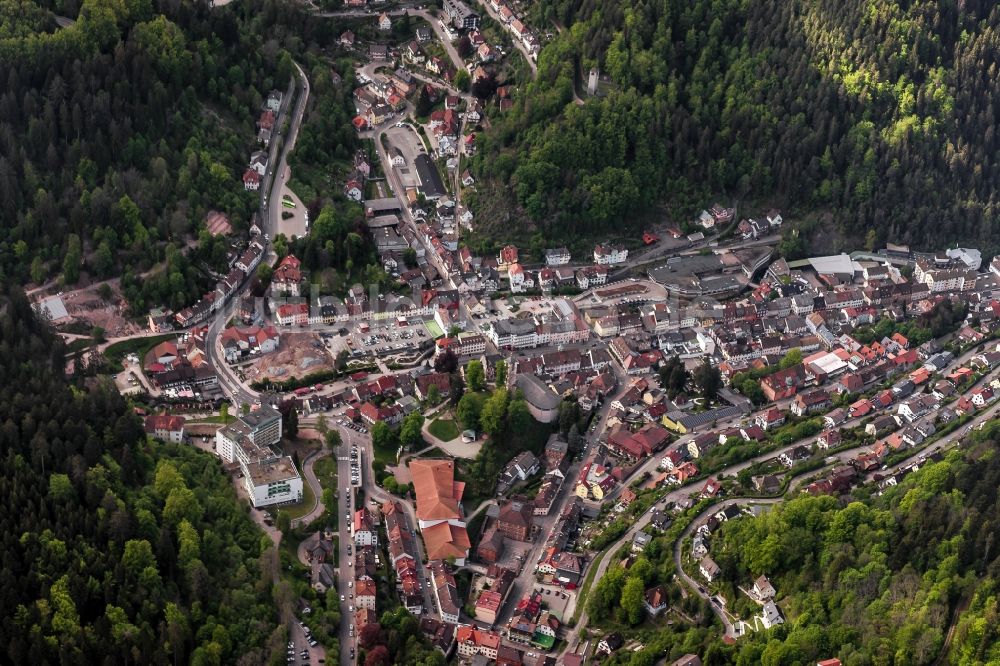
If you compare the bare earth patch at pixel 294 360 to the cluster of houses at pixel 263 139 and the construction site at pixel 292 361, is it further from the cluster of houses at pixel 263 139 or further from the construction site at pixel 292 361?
the cluster of houses at pixel 263 139

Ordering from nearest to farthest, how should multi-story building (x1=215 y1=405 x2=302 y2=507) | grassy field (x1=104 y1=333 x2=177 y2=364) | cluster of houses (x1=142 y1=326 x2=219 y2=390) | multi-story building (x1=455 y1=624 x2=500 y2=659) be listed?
multi-story building (x1=455 y1=624 x2=500 y2=659) < multi-story building (x1=215 y1=405 x2=302 y2=507) < cluster of houses (x1=142 y1=326 x2=219 y2=390) < grassy field (x1=104 y1=333 x2=177 y2=364)

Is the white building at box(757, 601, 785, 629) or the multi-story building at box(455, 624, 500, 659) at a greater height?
the white building at box(757, 601, 785, 629)

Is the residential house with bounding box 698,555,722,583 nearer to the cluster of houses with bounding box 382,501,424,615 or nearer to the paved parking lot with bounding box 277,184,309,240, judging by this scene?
the cluster of houses with bounding box 382,501,424,615

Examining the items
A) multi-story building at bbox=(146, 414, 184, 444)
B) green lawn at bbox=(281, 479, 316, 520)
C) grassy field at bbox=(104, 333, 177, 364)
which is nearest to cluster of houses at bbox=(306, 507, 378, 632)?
green lawn at bbox=(281, 479, 316, 520)

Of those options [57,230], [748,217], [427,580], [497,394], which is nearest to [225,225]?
[57,230]

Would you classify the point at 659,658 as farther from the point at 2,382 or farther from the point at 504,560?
the point at 2,382
